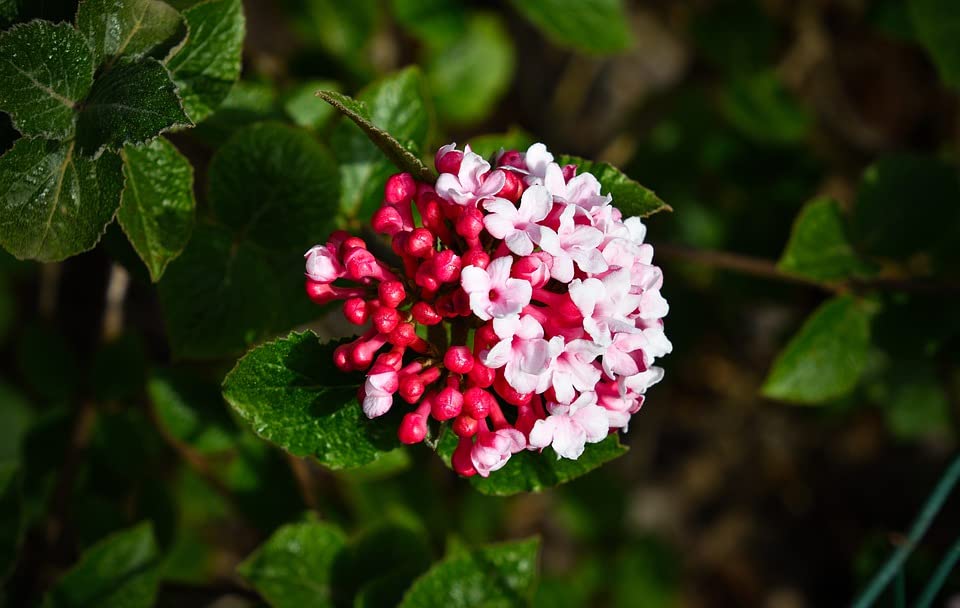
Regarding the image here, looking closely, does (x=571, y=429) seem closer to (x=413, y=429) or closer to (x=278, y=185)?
(x=413, y=429)

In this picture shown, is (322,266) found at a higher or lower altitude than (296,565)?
higher

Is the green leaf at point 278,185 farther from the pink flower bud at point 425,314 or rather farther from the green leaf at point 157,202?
the pink flower bud at point 425,314

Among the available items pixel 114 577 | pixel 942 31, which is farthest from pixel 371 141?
pixel 942 31

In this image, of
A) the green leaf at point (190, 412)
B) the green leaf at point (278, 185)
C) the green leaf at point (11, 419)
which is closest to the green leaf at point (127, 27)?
the green leaf at point (278, 185)

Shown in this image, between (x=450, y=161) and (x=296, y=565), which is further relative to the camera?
(x=296, y=565)

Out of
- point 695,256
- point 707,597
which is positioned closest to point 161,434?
point 695,256

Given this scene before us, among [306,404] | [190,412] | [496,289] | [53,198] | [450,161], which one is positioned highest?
[450,161]
